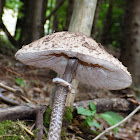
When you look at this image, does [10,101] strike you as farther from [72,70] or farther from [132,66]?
[132,66]

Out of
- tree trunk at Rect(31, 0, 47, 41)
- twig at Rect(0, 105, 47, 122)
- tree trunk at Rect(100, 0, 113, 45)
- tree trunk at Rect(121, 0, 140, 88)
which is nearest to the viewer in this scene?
twig at Rect(0, 105, 47, 122)

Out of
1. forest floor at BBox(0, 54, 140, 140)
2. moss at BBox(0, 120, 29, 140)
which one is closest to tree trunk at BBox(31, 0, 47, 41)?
forest floor at BBox(0, 54, 140, 140)

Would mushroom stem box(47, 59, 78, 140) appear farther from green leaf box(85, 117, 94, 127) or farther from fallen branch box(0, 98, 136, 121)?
green leaf box(85, 117, 94, 127)

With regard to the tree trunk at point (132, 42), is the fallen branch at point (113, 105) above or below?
below

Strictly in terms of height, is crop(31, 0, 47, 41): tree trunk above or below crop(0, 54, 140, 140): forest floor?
above

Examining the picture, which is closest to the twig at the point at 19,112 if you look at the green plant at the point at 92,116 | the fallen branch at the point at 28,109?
the fallen branch at the point at 28,109

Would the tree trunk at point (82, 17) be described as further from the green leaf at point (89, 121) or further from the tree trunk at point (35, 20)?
the tree trunk at point (35, 20)
